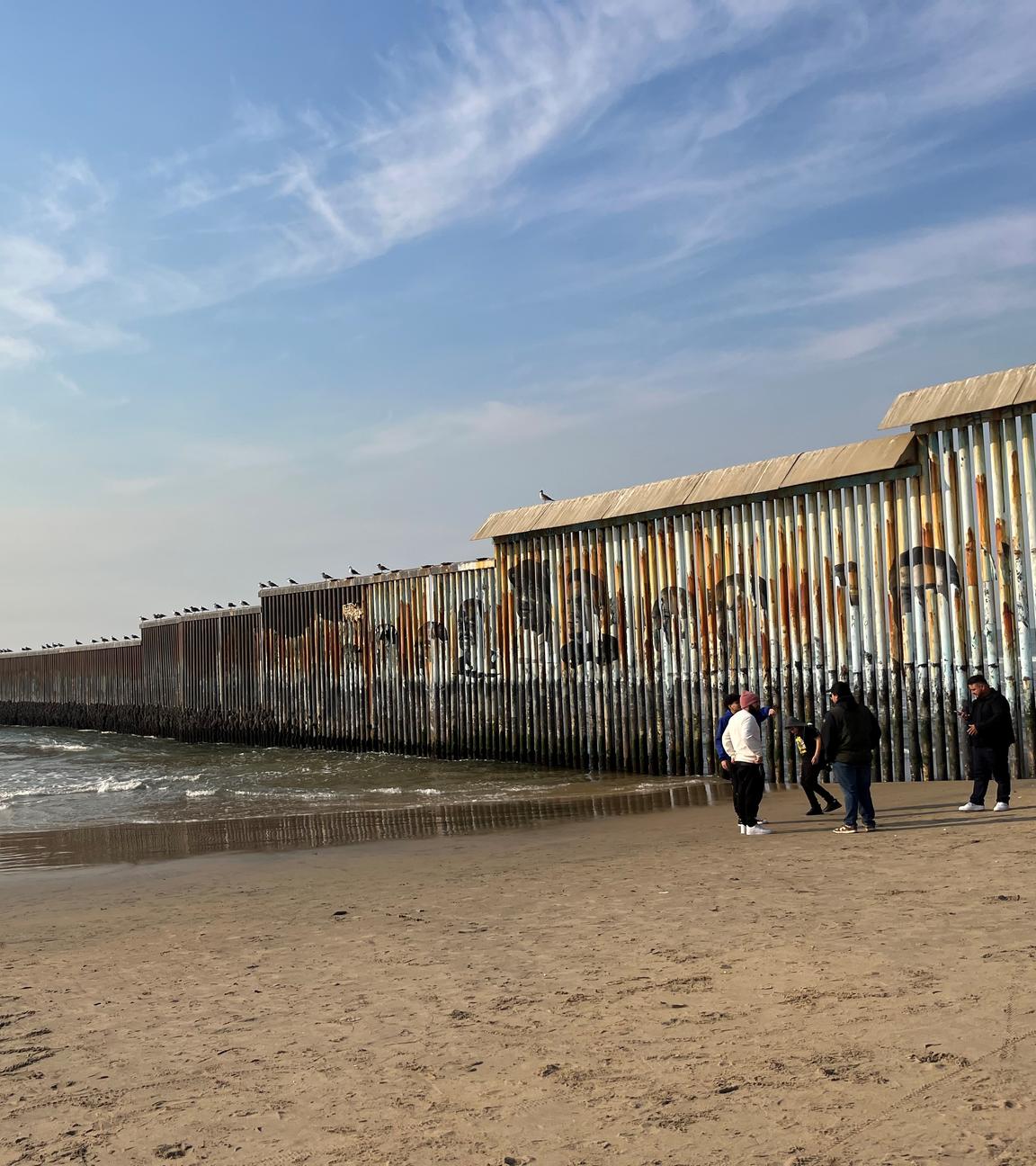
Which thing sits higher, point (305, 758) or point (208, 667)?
point (208, 667)

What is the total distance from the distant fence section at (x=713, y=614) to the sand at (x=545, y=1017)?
5.43m

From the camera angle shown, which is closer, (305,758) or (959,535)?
(959,535)

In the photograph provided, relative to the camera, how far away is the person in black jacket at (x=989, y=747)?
11.3m

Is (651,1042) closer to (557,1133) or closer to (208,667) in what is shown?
(557,1133)

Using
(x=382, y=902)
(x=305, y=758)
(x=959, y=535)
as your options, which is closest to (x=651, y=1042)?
(x=382, y=902)

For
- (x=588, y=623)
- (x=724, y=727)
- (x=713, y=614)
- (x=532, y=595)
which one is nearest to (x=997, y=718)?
(x=724, y=727)

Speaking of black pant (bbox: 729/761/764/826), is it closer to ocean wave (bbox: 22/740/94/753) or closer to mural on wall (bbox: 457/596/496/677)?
mural on wall (bbox: 457/596/496/677)

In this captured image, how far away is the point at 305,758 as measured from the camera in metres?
24.7

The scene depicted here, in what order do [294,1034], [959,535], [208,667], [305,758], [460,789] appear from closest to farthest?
[294,1034]
[959,535]
[460,789]
[305,758]
[208,667]

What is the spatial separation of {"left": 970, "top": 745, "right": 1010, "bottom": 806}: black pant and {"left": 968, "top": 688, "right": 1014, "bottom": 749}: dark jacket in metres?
0.04

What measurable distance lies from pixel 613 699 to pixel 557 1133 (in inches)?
576

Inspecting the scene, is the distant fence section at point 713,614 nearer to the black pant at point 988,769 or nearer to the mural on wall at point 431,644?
the mural on wall at point 431,644

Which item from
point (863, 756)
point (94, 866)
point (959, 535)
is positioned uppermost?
point (959, 535)

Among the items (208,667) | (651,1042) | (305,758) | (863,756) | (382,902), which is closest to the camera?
(651,1042)
